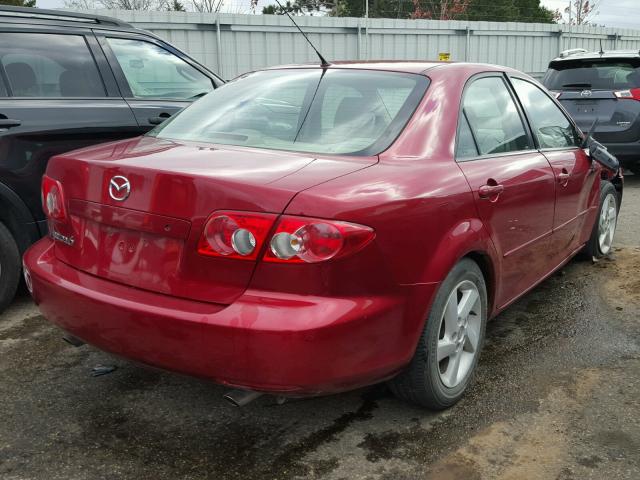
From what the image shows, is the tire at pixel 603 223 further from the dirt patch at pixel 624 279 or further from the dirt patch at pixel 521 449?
the dirt patch at pixel 521 449

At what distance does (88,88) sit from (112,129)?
34 cm

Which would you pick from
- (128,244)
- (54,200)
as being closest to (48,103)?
(54,200)

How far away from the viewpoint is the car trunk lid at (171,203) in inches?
87.4

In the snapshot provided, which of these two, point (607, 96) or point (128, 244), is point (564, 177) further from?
point (607, 96)

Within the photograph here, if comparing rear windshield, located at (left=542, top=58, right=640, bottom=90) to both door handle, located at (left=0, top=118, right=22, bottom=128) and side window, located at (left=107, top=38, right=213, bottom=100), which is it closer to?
side window, located at (left=107, top=38, right=213, bottom=100)

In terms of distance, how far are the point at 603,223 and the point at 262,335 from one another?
12.4 ft

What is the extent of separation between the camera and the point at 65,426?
273cm

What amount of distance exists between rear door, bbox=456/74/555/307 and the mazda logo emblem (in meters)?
1.37

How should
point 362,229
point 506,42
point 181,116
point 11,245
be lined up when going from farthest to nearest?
1. point 506,42
2. point 11,245
3. point 181,116
4. point 362,229

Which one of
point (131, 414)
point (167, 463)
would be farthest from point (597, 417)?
point (131, 414)

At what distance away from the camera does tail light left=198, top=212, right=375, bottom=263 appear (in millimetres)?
2146

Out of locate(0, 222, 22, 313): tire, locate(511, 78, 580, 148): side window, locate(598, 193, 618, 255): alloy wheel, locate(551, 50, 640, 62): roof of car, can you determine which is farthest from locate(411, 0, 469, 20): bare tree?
locate(0, 222, 22, 313): tire

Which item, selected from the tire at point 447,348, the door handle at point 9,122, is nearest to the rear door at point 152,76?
the door handle at point 9,122

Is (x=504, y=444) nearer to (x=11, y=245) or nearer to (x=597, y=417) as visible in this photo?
(x=597, y=417)
